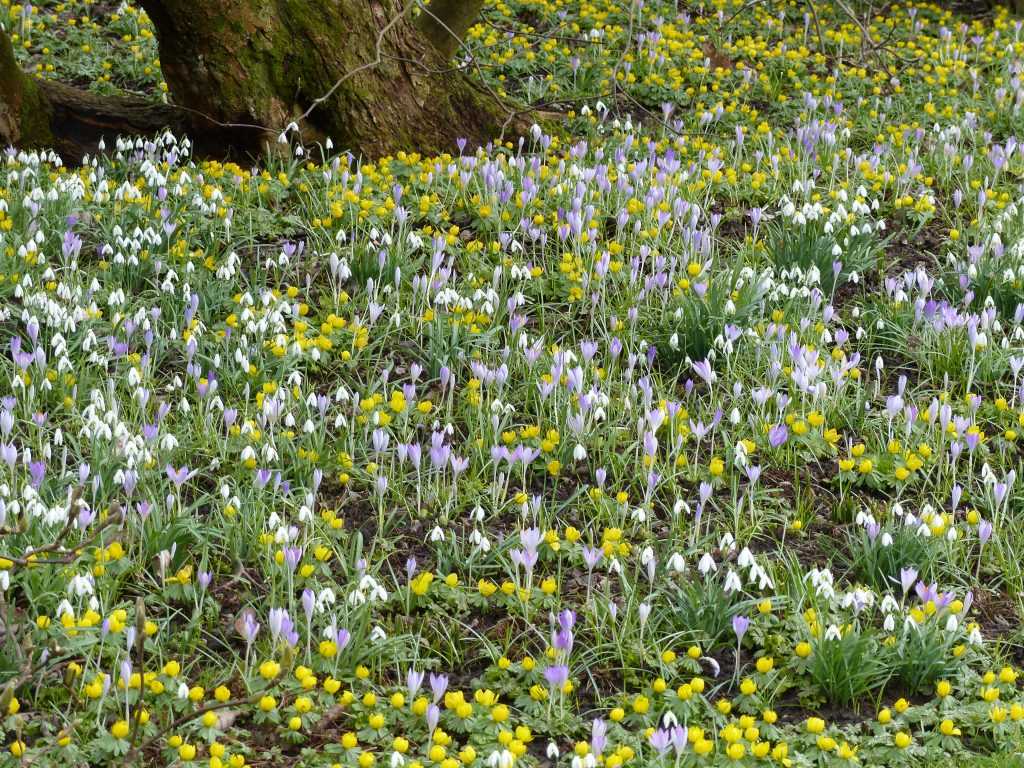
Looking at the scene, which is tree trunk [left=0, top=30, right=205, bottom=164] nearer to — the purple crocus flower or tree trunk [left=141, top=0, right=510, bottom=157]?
tree trunk [left=141, top=0, right=510, bottom=157]

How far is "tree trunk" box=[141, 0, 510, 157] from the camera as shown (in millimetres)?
6305

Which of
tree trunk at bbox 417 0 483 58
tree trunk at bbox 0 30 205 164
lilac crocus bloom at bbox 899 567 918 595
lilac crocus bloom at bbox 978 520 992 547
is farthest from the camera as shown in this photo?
tree trunk at bbox 417 0 483 58

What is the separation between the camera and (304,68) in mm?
6434

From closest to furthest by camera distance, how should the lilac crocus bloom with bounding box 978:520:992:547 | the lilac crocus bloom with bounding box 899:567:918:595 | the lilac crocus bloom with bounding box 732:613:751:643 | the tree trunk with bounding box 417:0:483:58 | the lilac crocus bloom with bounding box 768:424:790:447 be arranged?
the lilac crocus bloom with bounding box 732:613:751:643 < the lilac crocus bloom with bounding box 899:567:918:595 < the lilac crocus bloom with bounding box 978:520:992:547 < the lilac crocus bloom with bounding box 768:424:790:447 < the tree trunk with bounding box 417:0:483:58

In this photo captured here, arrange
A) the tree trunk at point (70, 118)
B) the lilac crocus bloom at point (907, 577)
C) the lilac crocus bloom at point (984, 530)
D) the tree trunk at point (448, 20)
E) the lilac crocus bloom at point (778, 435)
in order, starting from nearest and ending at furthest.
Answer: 1. the lilac crocus bloom at point (907, 577)
2. the lilac crocus bloom at point (984, 530)
3. the lilac crocus bloom at point (778, 435)
4. the tree trunk at point (70, 118)
5. the tree trunk at point (448, 20)

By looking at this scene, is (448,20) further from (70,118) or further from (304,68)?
(70,118)

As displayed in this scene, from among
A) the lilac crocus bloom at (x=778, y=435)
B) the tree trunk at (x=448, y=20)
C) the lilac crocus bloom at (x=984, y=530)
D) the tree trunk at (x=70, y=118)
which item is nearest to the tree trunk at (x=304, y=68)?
the tree trunk at (x=70, y=118)

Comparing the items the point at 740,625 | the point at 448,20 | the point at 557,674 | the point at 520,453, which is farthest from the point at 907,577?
the point at 448,20

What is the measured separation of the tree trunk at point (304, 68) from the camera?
6305 millimetres

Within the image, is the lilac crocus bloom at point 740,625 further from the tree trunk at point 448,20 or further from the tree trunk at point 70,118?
the tree trunk at point 448,20

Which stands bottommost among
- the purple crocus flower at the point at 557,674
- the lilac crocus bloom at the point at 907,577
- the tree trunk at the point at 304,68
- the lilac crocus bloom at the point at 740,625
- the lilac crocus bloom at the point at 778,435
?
the purple crocus flower at the point at 557,674

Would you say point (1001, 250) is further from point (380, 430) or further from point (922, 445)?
point (380, 430)

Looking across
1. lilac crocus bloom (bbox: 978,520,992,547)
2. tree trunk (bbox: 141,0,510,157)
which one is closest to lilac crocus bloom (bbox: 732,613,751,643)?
lilac crocus bloom (bbox: 978,520,992,547)

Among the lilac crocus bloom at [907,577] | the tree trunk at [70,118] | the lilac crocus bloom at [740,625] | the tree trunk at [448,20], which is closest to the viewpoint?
the lilac crocus bloom at [740,625]
